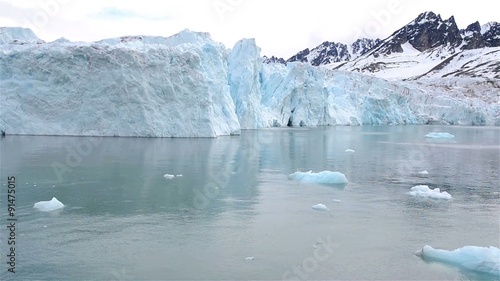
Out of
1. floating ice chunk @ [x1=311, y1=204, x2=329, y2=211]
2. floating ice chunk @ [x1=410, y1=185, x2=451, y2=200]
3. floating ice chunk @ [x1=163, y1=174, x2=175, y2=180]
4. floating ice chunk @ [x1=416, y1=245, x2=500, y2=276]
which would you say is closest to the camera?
floating ice chunk @ [x1=416, y1=245, x2=500, y2=276]

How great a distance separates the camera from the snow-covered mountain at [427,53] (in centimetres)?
11669

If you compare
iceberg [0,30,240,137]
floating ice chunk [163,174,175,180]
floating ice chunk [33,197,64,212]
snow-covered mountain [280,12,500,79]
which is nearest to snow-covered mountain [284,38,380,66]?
snow-covered mountain [280,12,500,79]

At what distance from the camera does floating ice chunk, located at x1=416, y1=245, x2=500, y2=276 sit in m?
6.17

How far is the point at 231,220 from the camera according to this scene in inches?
329

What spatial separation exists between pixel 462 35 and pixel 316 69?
133679 millimetres

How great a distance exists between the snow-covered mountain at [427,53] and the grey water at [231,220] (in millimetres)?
98824

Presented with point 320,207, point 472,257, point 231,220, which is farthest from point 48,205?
point 472,257

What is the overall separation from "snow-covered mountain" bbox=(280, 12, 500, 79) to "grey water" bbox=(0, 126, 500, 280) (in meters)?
98.8

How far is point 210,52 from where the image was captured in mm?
29594

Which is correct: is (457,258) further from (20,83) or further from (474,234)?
(20,83)

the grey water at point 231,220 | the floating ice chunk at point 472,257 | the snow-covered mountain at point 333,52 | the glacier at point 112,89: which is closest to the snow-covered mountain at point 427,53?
the snow-covered mountain at point 333,52

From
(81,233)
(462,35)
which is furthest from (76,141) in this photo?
(462,35)

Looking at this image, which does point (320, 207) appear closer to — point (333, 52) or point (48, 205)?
point (48, 205)

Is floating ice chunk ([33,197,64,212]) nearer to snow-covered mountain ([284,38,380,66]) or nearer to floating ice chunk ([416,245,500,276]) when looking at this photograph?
floating ice chunk ([416,245,500,276])
